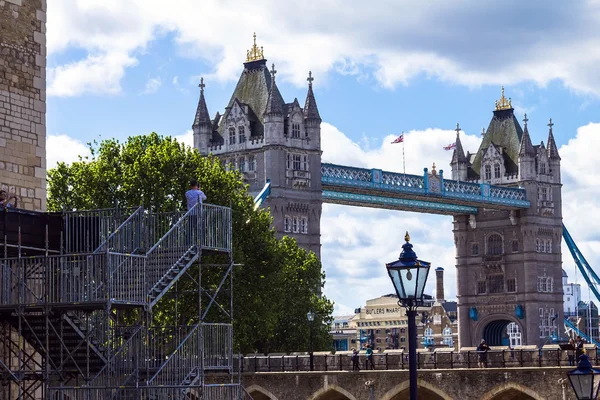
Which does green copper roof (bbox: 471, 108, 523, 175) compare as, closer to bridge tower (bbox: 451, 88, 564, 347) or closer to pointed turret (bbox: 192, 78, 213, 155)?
bridge tower (bbox: 451, 88, 564, 347)

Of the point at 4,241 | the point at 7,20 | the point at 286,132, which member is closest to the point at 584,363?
the point at 4,241

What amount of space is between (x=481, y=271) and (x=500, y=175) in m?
8.44

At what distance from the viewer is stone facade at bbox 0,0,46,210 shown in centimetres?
2658

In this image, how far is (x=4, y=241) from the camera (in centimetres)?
2464

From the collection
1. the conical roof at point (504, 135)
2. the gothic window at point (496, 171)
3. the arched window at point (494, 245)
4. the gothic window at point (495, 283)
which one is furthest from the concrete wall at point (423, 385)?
the conical roof at point (504, 135)

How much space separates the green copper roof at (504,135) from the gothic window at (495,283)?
9.55 meters

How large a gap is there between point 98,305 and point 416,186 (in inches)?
3123

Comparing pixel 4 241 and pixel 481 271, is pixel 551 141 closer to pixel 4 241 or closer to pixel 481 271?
pixel 481 271

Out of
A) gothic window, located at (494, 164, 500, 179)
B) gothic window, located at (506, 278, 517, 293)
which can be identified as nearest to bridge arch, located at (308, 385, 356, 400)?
gothic window, located at (506, 278, 517, 293)

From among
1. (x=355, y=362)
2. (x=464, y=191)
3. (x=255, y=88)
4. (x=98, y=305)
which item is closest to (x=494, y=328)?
(x=464, y=191)

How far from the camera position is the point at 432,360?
2077 inches

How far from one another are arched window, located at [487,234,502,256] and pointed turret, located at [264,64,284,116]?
30.8 m

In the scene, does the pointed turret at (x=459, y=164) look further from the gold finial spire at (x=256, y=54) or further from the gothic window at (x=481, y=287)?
the gold finial spire at (x=256, y=54)

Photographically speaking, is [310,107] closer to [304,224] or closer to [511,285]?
[304,224]
